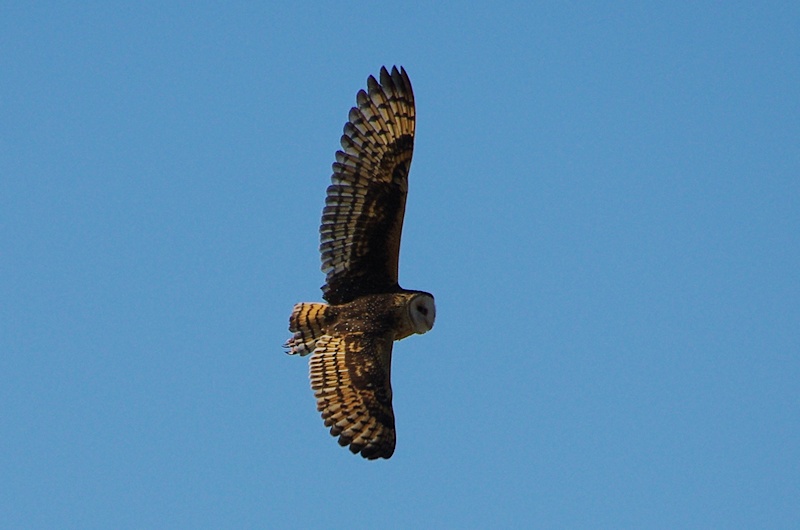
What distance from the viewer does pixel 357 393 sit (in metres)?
14.2

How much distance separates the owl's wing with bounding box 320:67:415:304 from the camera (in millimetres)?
14695

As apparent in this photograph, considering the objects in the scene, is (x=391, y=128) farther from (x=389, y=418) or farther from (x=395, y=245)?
(x=389, y=418)

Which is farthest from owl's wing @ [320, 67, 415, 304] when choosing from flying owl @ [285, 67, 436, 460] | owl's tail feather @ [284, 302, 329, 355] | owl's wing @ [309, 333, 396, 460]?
owl's wing @ [309, 333, 396, 460]

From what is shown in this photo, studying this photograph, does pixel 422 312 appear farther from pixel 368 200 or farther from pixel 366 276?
pixel 368 200

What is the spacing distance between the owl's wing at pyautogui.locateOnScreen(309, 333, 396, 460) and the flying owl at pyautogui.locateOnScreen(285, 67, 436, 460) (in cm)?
1

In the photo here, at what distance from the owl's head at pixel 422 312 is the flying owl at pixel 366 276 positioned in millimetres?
11

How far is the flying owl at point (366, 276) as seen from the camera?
14.2 m

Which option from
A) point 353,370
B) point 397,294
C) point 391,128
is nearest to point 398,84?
point 391,128

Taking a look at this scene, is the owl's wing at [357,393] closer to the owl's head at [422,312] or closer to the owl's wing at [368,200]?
the owl's head at [422,312]

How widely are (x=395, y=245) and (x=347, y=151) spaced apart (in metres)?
1.22

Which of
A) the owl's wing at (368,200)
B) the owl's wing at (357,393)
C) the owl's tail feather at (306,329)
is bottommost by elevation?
the owl's wing at (357,393)

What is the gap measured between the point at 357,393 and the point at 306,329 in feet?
3.18

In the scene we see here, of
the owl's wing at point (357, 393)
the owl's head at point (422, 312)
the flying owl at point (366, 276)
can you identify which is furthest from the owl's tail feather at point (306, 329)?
the owl's head at point (422, 312)

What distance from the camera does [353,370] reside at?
14203 millimetres
